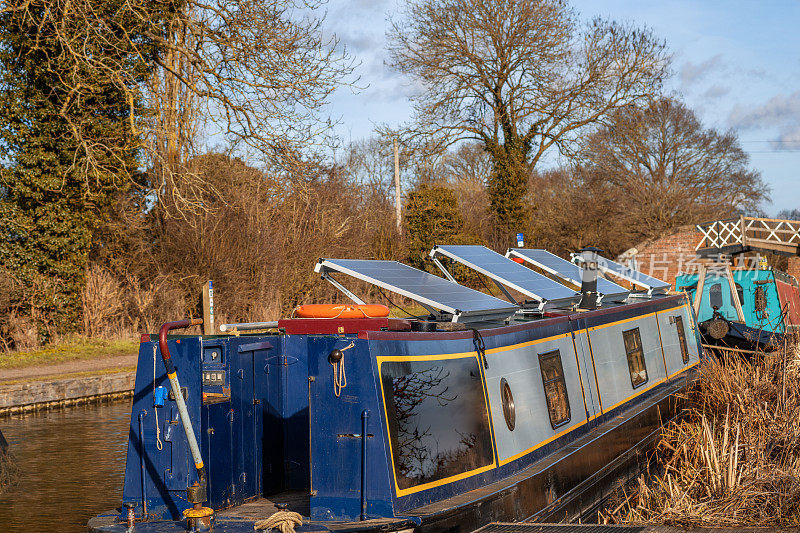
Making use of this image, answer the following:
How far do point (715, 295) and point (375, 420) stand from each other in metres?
12.2

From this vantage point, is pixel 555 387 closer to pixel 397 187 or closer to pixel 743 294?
pixel 743 294

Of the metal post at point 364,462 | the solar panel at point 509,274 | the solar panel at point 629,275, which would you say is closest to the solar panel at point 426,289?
the solar panel at point 509,274

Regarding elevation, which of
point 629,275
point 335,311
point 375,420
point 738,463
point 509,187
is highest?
point 509,187

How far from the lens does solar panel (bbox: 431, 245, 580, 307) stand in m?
6.63

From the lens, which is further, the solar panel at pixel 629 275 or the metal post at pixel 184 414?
the solar panel at pixel 629 275

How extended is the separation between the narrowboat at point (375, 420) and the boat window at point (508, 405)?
0.01 metres

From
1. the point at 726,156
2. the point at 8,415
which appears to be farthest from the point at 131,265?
the point at 726,156

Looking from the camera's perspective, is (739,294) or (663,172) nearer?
(739,294)

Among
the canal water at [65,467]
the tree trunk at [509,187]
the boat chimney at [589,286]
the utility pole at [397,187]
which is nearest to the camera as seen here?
the canal water at [65,467]

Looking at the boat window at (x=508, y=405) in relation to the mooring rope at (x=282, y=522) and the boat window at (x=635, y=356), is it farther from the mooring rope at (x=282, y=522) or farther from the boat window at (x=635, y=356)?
the boat window at (x=635, y=356)

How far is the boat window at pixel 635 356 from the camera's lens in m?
8.27

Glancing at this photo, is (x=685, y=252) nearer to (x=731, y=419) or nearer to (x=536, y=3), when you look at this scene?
(x=536, y=3)

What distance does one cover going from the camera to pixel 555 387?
6.49 metres

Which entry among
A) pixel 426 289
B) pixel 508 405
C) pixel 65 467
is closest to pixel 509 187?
pixel 65 467
